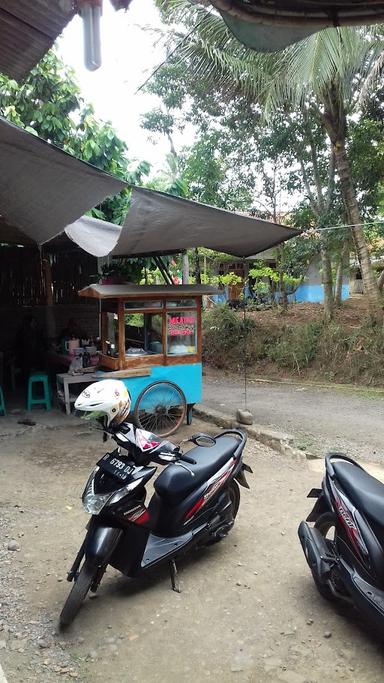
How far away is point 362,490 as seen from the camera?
7.97 ft

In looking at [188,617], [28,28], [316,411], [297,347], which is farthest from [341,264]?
[188,617]

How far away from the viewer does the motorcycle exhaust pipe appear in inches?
101

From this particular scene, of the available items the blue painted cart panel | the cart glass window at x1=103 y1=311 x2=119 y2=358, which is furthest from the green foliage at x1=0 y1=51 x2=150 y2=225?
the blue painted cart panel

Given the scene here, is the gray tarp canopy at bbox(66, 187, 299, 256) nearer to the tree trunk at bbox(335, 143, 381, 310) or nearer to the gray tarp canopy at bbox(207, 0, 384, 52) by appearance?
the gray tarp canopy at bbox(207, 0, 384, 52)

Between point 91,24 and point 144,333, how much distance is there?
12.3 ft

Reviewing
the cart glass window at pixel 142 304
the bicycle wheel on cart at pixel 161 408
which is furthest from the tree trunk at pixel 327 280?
the cart glass window at pixel 142 304

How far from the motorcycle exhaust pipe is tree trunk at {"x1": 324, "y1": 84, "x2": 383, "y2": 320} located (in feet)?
24.4

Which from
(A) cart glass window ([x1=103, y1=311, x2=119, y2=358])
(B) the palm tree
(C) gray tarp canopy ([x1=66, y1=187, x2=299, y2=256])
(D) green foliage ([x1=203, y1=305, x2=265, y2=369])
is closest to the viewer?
(C) gray tarp canopy ([x1=66, y1=187, x2=299, y2=256])

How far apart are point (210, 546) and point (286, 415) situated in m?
3.89

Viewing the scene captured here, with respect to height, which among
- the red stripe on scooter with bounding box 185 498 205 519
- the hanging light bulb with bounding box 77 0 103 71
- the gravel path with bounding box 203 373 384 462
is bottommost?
the gravel path with bounding box 203 373 384 462

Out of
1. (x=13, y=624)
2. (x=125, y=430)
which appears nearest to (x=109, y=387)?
(x=125, y=430)

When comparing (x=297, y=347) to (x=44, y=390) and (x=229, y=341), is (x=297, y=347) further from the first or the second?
(x=44, y=390)

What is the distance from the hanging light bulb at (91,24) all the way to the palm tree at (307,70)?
6198 millimetres

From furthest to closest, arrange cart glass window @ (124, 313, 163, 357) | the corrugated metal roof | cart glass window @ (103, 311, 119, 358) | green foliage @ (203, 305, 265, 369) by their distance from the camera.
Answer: green foliage @ (203, 305, 265, 369)
cart glass window @ (124, 313, 163, 357)
cart glass window @ (103, 311, 119, 358)
the corrugated metal roof
